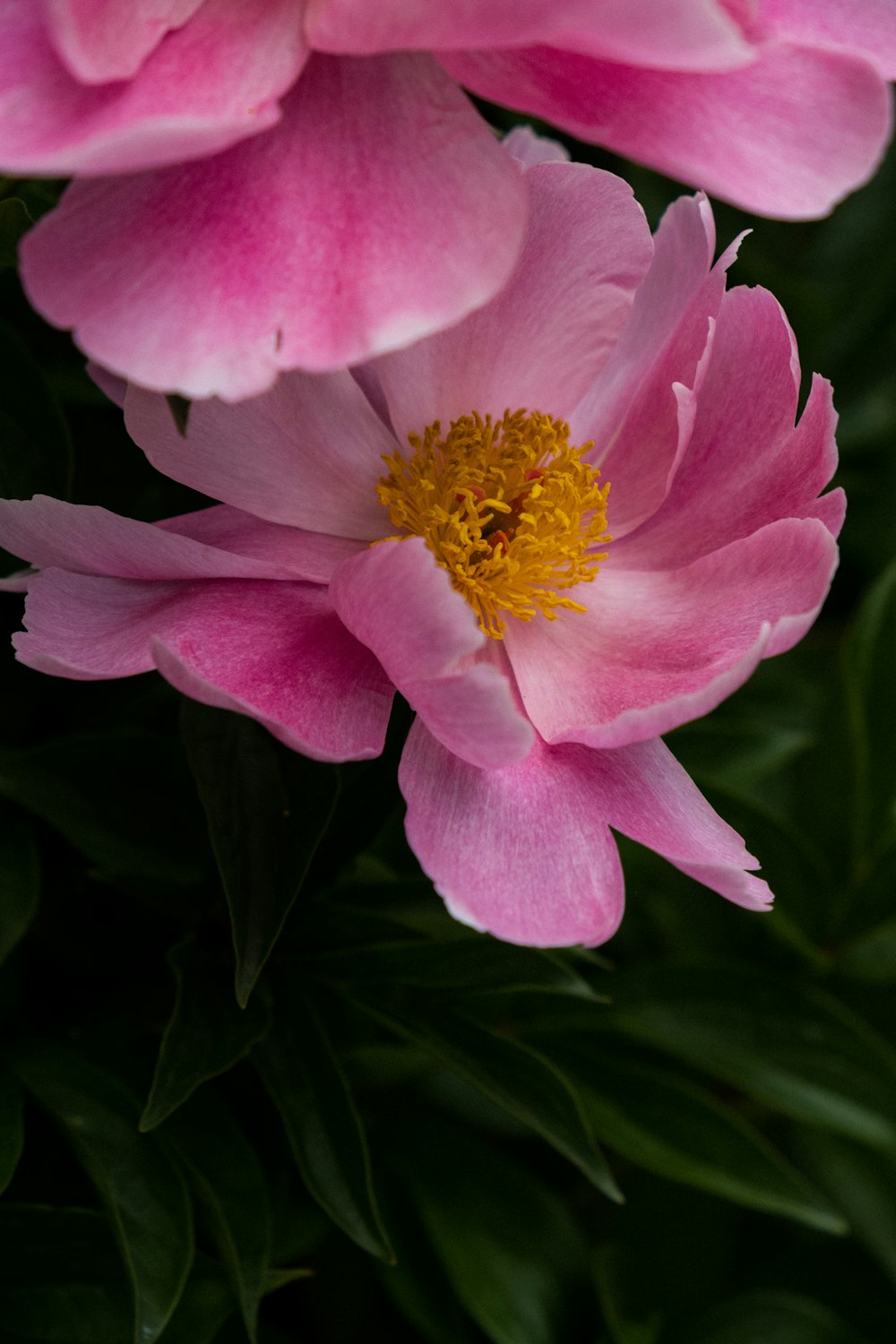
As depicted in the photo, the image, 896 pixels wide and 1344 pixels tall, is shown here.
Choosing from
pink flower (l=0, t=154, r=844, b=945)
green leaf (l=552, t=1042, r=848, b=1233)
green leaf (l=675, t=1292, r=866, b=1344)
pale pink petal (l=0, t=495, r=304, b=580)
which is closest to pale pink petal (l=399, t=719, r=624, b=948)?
pink flower (l=0, t=154, r=844, b=945)

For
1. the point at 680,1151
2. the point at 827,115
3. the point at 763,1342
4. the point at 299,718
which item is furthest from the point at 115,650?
the point at 763,1342

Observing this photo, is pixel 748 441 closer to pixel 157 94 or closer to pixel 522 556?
pixel 522 556

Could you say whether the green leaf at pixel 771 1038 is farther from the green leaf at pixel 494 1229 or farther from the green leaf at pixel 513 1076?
the green leaf at pixel 513 1076

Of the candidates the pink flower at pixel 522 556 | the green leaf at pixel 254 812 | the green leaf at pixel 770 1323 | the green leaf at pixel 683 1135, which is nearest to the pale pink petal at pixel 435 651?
the pink flower at pixel 522 556

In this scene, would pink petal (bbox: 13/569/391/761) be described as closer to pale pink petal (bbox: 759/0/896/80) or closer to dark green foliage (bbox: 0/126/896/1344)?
dark green foliage (bbox: 0/126/896/1344)

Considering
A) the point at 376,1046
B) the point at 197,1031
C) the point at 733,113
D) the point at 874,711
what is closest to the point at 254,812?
the point at 197,1031

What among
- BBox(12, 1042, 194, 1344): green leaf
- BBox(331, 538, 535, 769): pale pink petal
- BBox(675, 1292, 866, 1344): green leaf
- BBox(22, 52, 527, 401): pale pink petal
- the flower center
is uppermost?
BBox(22, 52, 527, 401): pale pink petal
